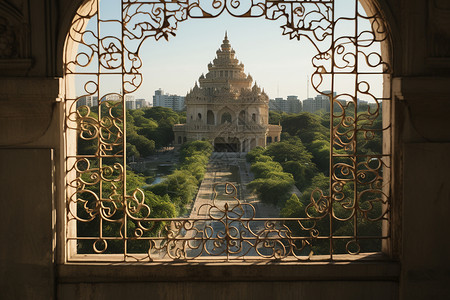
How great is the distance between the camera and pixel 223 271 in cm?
357

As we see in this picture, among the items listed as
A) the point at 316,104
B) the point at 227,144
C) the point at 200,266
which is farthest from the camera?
the point at 316,104

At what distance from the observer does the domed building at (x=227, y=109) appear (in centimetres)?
4609

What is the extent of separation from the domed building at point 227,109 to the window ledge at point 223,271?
41.9 meters

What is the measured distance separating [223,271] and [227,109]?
4432 centimetres

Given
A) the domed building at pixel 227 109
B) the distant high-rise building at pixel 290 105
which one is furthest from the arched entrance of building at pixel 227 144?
the distant high-rise building at pixel 290 105

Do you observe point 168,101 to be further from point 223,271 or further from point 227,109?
point 223,271

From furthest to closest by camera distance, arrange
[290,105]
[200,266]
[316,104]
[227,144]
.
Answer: [316,104], [290,105], [227,144], [200,266]

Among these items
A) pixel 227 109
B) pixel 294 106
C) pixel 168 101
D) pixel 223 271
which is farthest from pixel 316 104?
pixel 223 271

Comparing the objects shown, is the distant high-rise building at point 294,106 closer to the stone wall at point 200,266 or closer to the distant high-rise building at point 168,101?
the distant high-rise building at point 168,101

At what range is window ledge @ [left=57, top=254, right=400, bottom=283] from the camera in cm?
356

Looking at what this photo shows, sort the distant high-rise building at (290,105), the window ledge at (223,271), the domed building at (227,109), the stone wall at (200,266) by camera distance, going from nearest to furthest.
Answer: the stone wall at (200,266)
the window ledge at (223,271)
the domed building at (227,109)
the distant high-rise building at (290,105)

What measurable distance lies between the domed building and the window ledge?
41940 millimetres

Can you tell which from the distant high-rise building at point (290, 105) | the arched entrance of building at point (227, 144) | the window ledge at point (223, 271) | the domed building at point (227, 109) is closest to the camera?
the window ledge at point (223, 271)

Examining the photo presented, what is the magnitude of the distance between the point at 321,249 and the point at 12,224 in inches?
323
